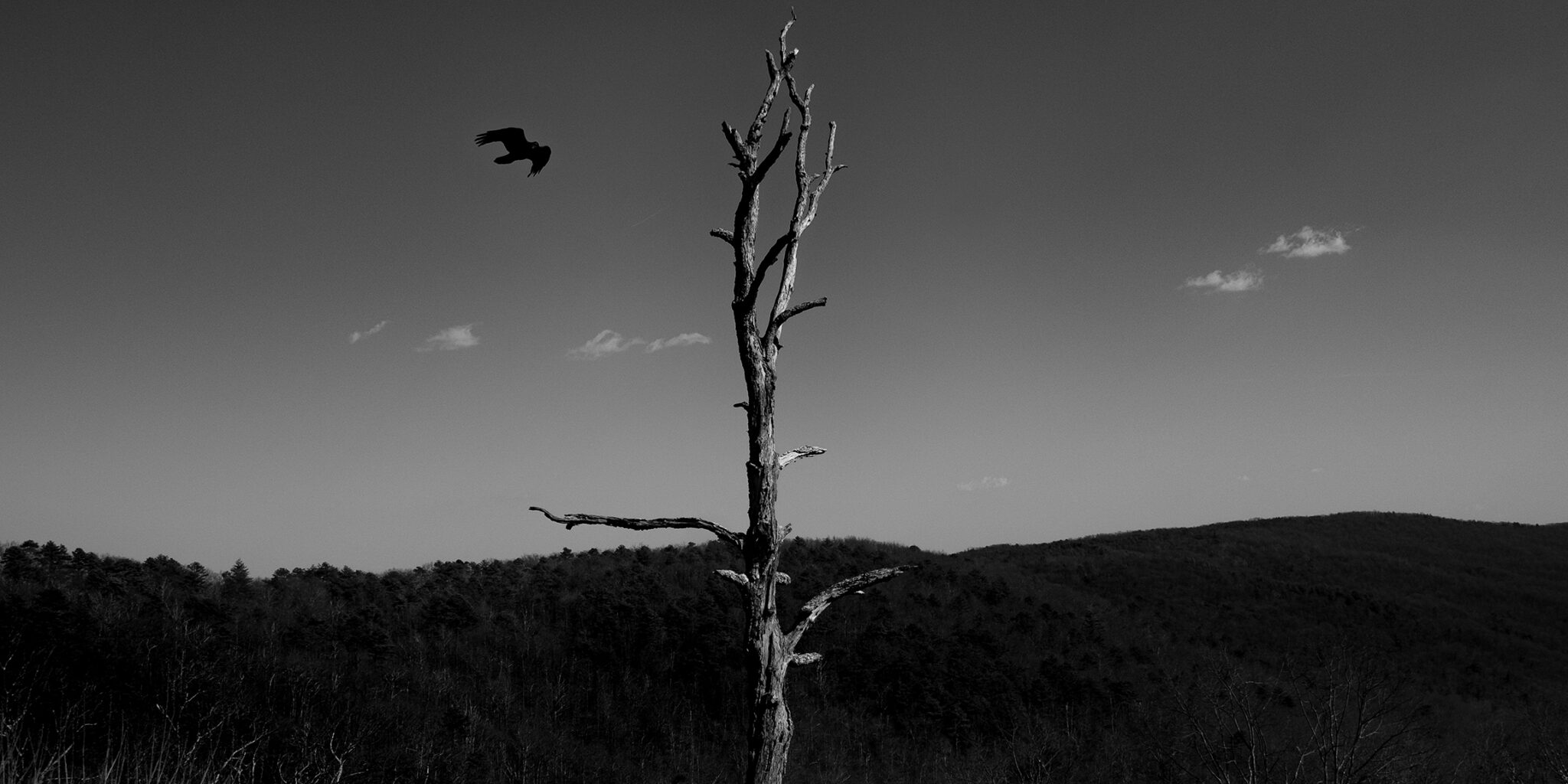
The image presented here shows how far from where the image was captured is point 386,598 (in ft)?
59.5

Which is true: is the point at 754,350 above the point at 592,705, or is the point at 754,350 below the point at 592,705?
above

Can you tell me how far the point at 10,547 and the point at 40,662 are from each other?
8.55 metres

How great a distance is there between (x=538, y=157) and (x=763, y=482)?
2.77 meters

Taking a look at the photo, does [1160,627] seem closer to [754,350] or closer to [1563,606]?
[1563,606]

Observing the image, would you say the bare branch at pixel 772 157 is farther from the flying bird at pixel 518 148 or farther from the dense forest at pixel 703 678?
the dense forest at pixel 703 678

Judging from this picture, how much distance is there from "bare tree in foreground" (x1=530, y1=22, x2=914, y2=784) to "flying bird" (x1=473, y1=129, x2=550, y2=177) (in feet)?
4.24

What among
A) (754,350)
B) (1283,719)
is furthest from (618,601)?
(1283,719)

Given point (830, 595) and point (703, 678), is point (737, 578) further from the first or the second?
point (703, 678)

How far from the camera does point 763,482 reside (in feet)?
17.6

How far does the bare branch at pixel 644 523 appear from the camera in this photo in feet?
17.0

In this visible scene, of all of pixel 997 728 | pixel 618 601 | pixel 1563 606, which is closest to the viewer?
pixel 997 728

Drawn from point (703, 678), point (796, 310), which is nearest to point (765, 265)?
point (796, 310)

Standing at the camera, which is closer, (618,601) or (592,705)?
(592,705)

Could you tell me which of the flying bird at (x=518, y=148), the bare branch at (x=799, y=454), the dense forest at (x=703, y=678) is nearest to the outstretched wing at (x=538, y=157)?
the flying bird at (x=518, y=148)
